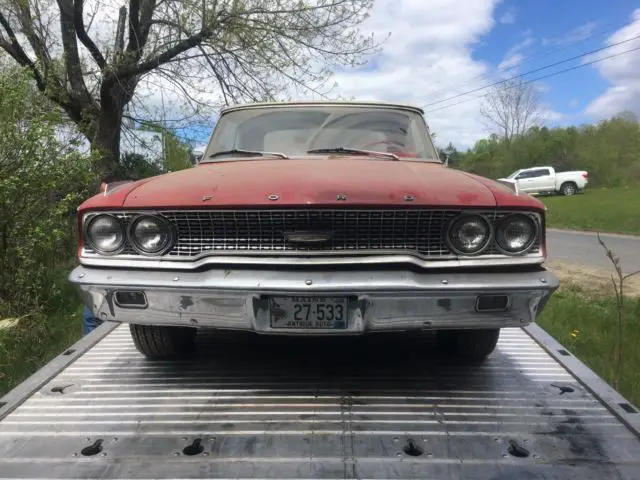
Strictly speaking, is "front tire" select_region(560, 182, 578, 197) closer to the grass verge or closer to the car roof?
the car roof

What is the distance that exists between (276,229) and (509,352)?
163 cm

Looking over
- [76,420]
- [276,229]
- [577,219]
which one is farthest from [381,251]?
[577,219]

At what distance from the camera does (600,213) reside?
19.3m

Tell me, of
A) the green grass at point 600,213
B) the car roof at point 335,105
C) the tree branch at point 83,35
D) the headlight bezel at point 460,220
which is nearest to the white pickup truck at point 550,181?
the green grass at point 600,213

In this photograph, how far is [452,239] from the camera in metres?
2.51

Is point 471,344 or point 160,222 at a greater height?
point 160,222

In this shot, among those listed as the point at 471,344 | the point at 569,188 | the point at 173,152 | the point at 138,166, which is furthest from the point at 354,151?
the point at 569,188

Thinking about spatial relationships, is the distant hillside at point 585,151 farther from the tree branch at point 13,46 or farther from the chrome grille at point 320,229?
the chrome grille at point 320,229

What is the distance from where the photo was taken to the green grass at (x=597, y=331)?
3853 millimetres

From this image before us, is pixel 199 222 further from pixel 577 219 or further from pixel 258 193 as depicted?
pixel 577 219

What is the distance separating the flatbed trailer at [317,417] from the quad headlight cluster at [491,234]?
2.29 feet

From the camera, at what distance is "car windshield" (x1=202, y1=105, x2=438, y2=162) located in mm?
3699

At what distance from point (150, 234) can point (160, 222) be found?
0.27ft

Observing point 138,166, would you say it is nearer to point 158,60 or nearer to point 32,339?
point 158,60
